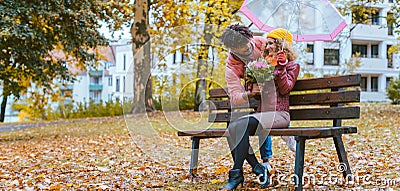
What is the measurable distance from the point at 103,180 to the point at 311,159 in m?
2.64

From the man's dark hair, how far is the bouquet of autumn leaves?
0.22 meters

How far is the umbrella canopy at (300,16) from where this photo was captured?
18.3ft

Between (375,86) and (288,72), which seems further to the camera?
(375,86)

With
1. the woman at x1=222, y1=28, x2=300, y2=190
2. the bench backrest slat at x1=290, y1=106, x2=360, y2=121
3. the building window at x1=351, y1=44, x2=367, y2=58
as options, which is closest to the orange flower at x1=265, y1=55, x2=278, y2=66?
the woman at x1=222, y1=28, x2=300, y2=190

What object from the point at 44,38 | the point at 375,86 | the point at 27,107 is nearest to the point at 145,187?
the point at 44,38

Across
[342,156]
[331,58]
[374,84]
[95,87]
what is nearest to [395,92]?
[331,58]

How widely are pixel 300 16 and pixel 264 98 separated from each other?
146cm

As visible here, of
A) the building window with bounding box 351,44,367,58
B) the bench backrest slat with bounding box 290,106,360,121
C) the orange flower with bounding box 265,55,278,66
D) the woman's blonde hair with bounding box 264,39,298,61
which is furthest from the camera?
the building window with bounding box 351,44,367,58

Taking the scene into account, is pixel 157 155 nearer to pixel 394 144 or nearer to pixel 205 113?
pixel 205 113

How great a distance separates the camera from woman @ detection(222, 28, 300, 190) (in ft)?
15.2

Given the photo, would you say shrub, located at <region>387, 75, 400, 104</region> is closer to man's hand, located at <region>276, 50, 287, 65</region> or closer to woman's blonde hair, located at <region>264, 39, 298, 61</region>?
woman's blonde hair, located at <region>264, 39, 298, 61</region>

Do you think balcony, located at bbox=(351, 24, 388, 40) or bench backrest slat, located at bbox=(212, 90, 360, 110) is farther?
balcony, located at bbox=(351, 24, 388, 40)

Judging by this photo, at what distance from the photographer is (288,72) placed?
482 centimetres

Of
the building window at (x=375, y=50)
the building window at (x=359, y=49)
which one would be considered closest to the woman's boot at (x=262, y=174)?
the building window at (x=359, y=49)
